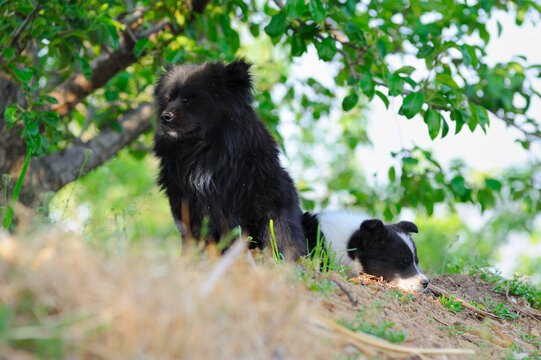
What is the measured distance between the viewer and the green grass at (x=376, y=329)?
259cm

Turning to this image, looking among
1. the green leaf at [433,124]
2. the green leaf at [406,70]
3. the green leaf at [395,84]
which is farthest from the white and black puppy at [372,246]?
the green leaf at [406,70]

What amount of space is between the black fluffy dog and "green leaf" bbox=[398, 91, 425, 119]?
1.17m

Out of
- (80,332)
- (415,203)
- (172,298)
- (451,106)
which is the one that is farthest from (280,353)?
(415,203)

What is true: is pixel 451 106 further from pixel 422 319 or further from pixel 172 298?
pixel 172 298

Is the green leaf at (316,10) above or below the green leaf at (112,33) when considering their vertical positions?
above

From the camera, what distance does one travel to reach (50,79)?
8.29 m

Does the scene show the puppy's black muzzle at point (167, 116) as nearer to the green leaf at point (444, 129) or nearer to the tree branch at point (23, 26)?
the tree branch at point (23, 26)

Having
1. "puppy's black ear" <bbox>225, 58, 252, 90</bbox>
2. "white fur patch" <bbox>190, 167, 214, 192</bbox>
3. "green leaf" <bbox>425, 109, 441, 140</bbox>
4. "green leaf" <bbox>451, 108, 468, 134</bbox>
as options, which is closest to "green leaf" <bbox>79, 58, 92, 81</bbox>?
"puppy's black ear" <bbox>225, 58, 252, 90</bbox>

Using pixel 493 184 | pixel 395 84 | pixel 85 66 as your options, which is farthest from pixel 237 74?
pixel 493 184

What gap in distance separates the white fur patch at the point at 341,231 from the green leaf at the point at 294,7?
1.95m

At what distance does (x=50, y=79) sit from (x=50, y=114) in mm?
3590

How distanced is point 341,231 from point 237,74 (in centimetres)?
199

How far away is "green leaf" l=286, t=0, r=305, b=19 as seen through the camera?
4.50 metres

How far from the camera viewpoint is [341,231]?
5602mm
